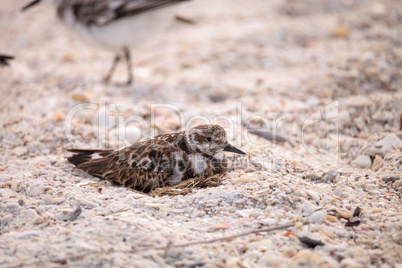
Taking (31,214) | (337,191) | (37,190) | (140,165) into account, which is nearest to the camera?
(31,214)

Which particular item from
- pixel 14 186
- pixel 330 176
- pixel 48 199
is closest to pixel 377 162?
pixel 330 176

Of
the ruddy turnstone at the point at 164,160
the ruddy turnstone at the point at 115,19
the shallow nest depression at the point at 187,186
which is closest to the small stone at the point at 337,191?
the ruddy turnstone at the point at 164,160

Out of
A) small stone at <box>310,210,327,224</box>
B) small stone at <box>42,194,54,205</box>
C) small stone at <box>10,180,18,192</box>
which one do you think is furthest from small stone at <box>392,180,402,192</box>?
small stone at <box>10,180,18,192</box>

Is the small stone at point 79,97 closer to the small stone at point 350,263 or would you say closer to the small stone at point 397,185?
the small stone at point 397,185

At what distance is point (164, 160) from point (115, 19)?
2674mm

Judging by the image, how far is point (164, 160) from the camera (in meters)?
2.98

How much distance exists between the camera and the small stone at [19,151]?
11.6 feet

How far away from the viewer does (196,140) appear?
122 inches

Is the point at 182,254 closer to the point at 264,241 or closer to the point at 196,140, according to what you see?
the point at 264,241

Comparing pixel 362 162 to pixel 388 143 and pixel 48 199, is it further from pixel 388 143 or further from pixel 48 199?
pixel 48 199

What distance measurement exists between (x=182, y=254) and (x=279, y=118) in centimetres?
249

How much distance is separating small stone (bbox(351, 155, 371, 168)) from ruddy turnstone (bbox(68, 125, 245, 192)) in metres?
1.11

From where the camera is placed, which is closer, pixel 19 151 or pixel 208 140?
pixel 208 140

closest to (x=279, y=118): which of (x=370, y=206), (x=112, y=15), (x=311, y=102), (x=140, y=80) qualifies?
(x=311, y=102)
